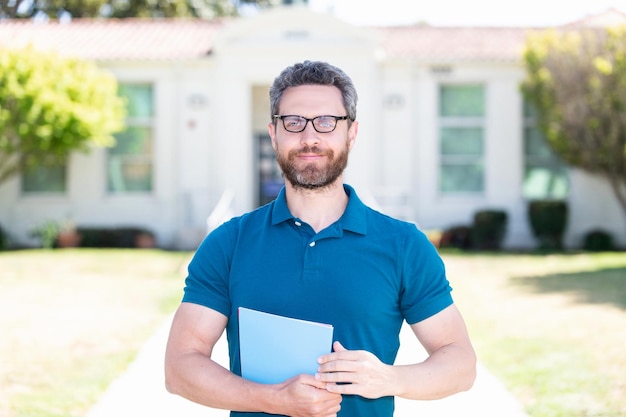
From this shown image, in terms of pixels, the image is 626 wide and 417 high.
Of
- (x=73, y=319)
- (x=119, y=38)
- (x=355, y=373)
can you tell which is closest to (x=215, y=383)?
(x=355, y=373)

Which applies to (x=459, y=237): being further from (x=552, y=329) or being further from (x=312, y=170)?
(x=312, y=170)

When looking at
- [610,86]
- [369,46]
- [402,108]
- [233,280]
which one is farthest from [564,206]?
[233,280]

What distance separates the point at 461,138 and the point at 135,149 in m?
7.02

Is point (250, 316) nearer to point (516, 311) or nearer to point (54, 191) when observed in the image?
point (516, 311)

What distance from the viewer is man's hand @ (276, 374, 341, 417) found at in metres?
2.09

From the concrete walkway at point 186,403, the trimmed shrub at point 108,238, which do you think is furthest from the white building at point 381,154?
the concrete walkway at point 186,403

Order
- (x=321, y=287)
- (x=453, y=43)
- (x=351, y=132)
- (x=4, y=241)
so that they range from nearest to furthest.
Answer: (x=321, y=287) < (x=351, y=132) < (x=4, y=241) < (x=453, y=43)

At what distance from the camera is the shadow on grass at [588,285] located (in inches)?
362

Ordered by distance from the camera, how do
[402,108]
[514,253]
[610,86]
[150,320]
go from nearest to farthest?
[150,320]
[610,86]
[514,253]
[402,108]

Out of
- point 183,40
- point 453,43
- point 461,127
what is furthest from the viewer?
point 183,40

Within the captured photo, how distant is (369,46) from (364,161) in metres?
2.27

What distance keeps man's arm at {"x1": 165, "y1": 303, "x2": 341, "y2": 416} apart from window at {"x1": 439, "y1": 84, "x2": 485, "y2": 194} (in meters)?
14.5

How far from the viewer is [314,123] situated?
233cm

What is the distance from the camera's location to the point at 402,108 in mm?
16078
